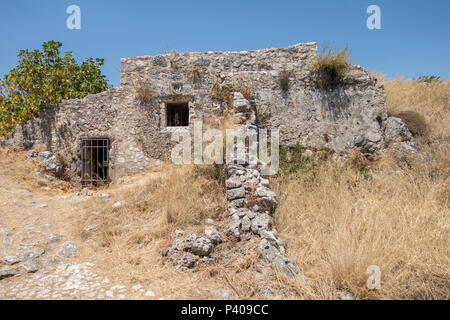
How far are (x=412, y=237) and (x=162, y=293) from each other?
3.43 meters

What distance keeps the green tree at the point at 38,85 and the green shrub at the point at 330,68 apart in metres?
8.42

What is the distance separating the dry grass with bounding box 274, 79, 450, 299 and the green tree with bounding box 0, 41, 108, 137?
340 inches

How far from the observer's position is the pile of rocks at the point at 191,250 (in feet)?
11.7

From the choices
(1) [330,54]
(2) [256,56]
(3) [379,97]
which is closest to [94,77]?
(2) [256,56]

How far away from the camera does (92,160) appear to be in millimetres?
8633

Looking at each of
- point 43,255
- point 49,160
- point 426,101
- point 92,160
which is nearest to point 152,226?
point 43,255

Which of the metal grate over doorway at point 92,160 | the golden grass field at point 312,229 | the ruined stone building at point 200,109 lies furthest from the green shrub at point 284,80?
the metal grate over doorway at point 92,160

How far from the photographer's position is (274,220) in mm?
4535

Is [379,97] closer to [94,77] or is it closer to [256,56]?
[256,56]

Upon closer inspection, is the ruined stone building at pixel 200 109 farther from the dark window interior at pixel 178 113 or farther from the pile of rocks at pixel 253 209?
the pile of rocks at pixel 253 209

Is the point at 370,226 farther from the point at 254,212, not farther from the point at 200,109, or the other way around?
the point at 200,109

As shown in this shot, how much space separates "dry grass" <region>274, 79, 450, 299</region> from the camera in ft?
10.00

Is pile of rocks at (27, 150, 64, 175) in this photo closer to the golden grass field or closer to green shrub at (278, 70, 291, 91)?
the golden grass field

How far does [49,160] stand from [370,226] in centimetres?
881
